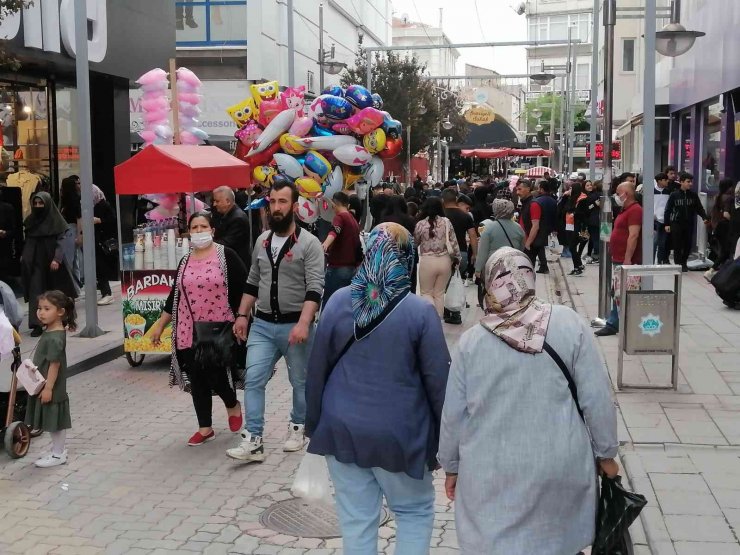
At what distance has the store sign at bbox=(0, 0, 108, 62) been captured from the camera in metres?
13.6

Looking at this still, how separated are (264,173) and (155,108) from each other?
123 inches

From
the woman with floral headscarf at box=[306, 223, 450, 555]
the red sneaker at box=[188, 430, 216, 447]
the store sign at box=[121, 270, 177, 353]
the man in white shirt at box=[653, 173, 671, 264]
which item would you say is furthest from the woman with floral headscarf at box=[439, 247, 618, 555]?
the man in white shirt at box=[653, 173, 671, 264]

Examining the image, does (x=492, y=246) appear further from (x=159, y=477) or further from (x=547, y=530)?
(x=547, y=530)

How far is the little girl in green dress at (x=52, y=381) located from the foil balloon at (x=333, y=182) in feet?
28.3

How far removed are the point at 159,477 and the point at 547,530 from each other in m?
3.78

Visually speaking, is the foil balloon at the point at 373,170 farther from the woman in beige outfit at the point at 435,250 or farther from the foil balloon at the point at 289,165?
the woman in beige outfit at the point at 435,250

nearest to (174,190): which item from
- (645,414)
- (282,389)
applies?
(282,389)

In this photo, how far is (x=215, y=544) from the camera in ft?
17.5

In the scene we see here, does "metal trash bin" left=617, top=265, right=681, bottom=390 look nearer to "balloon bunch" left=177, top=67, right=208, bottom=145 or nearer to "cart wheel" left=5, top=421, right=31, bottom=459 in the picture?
"cart wheel" left=5, top=421, right=31, bottom=459

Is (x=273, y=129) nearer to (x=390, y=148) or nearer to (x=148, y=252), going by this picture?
(x=390, y=148)

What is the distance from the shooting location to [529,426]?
3436mm

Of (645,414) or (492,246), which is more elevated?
(492,246)

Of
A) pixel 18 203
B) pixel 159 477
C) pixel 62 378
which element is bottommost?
pixel 159 477

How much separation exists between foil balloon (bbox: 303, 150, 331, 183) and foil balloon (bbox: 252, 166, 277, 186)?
1.87 ft
